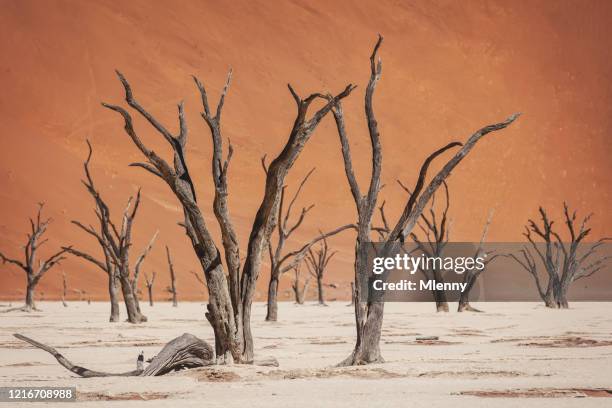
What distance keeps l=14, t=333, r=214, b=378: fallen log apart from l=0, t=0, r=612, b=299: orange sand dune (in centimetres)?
5786

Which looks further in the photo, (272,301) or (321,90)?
(321,90)

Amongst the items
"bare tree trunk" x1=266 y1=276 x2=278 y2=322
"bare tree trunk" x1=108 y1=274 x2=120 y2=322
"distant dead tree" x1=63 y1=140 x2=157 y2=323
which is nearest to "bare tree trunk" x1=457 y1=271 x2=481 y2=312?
"bare tree trunk" x1=266 y1=276 x2=278 y2=322

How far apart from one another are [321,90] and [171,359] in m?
79.0

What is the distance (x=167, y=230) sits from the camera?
71562 mm

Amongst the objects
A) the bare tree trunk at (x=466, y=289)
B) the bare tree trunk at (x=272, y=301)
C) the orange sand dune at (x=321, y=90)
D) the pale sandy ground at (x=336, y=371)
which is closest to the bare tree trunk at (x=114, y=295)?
the bare tree trunk at (x=272, y=301)

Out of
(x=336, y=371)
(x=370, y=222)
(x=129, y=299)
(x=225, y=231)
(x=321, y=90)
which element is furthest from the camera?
(x=321, y=90)

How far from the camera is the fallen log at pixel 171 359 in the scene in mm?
10734

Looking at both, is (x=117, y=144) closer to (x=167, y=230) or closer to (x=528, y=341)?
(x=167, y=230)

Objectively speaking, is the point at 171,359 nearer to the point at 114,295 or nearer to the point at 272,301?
the point at 272,301

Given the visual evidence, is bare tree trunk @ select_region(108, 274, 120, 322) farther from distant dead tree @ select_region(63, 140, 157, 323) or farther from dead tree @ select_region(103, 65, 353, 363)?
dead tree @ select_region(103, 65, 353, 363)

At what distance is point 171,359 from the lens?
1112 centimetres

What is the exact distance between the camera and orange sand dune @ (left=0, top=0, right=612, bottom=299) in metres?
77.4

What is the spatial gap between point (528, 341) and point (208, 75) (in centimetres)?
7027

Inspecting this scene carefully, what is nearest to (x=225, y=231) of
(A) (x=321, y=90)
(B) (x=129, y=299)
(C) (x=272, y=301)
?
(B) (x=129, y=299)
